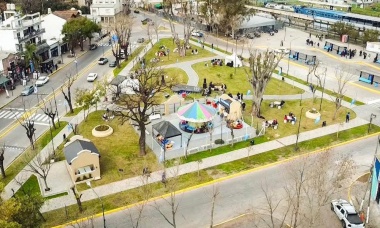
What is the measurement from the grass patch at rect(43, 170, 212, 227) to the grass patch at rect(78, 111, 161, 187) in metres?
2.85

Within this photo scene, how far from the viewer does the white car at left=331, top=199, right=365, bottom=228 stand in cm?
3134

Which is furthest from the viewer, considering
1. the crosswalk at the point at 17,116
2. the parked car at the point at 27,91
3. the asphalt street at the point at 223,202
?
the parked car at the point at 27,91

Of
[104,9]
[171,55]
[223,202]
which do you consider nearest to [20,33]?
[171,55]

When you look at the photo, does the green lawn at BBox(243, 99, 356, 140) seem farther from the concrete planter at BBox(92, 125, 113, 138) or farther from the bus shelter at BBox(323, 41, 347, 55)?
the bus shelter at BBox(323, 41, 347, 55)

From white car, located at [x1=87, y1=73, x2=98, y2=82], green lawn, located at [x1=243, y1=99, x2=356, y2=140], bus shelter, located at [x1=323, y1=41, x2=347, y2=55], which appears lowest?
green lawn, located at [x1=243, y1=99, x2=356, y2=140]

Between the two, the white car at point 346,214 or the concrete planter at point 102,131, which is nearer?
the white car at point 346,214

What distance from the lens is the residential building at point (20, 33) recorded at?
7081cm

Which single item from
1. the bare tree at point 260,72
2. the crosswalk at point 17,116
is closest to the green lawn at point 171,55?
the crosswalk at point 17,116

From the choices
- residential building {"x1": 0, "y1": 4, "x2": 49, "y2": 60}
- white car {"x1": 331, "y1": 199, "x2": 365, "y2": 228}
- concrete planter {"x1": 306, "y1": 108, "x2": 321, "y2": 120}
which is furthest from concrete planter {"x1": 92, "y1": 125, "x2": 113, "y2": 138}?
residential building {"x1": 0, "y1": 4, "x2": 49, "y2": 60}

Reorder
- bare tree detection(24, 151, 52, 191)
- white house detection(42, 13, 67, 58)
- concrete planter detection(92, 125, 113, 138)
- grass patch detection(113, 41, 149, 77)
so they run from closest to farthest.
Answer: bare tree detection(24, 151, 52, 191) → concrete planter detection(92, 125, 113, 138) → grass patch detection(113, 41, 149, 77) → white house detection(42, 13, 67, 58)

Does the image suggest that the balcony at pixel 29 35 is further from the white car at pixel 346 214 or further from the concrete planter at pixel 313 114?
the white car at pixel 346 214

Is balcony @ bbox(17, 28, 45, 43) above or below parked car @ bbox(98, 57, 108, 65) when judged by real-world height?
above

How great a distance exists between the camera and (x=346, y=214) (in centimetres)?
3198

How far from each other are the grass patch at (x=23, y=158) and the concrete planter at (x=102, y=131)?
4.89 meters
